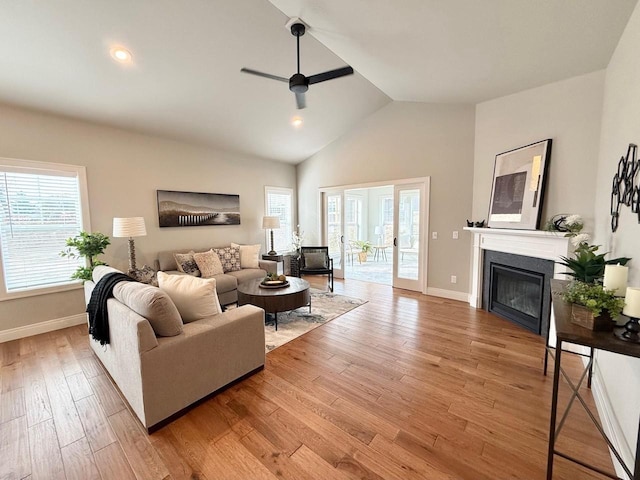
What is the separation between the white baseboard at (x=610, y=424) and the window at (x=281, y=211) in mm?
5392

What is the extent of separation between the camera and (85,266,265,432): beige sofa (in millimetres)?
1817

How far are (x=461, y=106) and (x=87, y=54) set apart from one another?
4.75 m

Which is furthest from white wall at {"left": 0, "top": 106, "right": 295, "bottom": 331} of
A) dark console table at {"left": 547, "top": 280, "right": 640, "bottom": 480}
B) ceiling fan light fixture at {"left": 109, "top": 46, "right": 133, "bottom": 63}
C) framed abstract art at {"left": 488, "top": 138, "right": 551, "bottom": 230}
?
dark console table at {"left": 547, "top": 280, "right": 640, "bottom": 480}

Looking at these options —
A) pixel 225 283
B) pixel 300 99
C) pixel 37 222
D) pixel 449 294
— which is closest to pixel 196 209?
pixel 225 283

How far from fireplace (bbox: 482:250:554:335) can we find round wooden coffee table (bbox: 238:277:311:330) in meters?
2.73

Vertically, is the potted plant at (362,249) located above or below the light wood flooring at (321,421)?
above

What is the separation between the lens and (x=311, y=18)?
2.69 metres

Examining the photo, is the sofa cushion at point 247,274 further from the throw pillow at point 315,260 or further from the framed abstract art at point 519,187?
the framed abstract art at point 519,187

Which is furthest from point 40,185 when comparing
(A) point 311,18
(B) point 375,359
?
(B) point 375,359

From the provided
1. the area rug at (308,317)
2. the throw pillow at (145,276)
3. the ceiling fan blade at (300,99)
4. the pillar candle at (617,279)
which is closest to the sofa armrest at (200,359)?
the area rug at (308,317)

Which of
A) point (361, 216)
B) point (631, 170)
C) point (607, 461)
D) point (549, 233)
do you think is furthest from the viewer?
point (361, 216)

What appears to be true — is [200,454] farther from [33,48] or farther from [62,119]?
[62,119]

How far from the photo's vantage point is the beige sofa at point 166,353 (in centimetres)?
182

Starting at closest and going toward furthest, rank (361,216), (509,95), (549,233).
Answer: (549,233) < (509,95) < (361,216)
